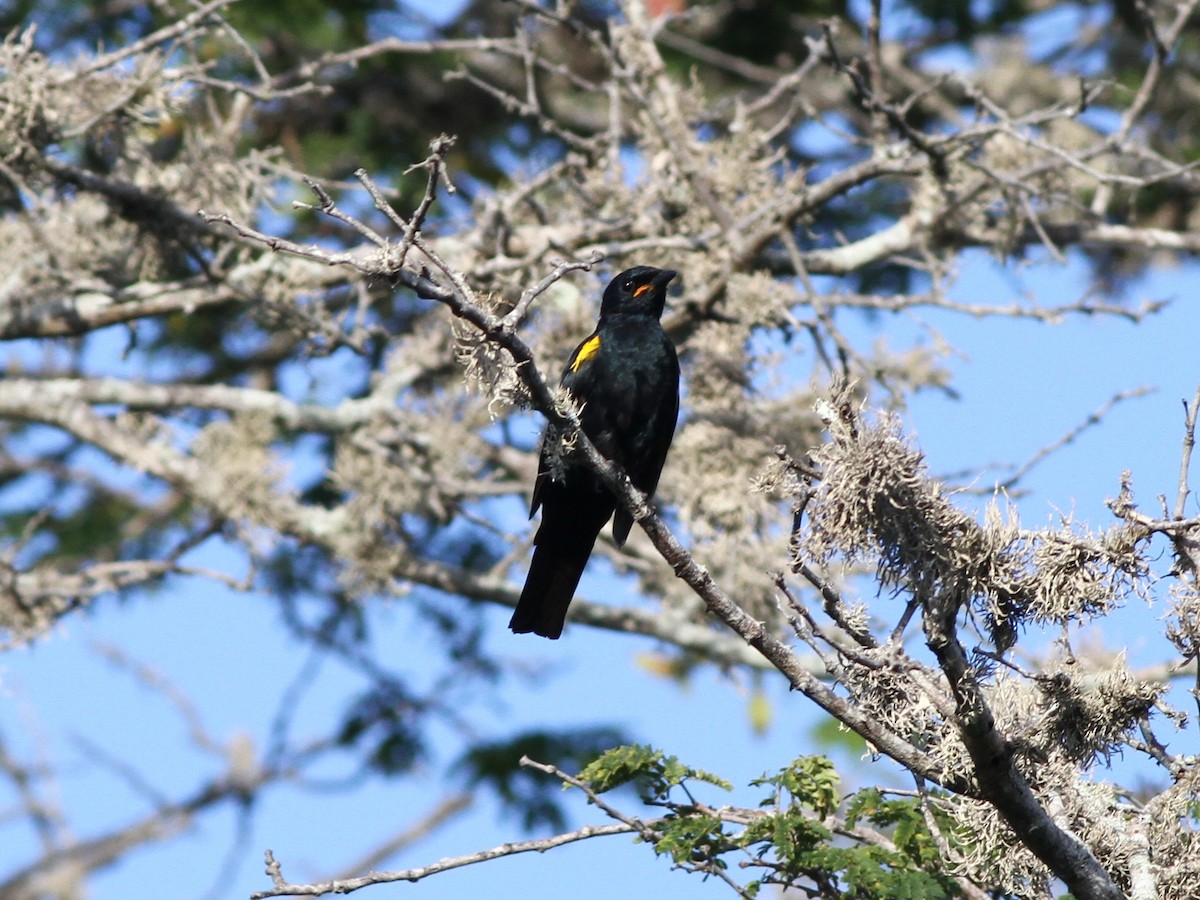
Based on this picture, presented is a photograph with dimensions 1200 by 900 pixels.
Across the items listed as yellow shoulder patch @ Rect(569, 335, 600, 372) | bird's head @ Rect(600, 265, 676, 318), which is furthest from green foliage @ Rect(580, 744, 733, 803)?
bird's head @ Rect(600, 265, 676, 318)

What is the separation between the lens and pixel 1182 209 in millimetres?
9516

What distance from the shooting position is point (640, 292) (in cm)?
545

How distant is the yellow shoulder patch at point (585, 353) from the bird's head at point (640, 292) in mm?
217

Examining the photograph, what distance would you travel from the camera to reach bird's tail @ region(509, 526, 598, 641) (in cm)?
480

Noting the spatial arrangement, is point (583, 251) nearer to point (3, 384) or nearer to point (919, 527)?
point (3, 384)

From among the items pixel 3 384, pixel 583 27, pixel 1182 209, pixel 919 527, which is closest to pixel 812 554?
pixel 919 527

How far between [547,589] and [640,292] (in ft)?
4.12

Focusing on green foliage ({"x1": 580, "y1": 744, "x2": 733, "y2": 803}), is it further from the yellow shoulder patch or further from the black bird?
the yellow shoulder patch

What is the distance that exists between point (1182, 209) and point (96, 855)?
7.84m

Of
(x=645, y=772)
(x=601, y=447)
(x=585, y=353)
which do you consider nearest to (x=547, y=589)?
(x=601, y=447)

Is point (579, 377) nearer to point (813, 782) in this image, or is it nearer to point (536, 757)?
point (813, 782)

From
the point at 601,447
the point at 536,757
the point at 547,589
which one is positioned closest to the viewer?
the point at 547,589

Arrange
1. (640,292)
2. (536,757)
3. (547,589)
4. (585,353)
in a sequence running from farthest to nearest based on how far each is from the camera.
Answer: (536,757), (640,292), (585,353), (547,589)

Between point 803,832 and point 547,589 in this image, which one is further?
point 547,589
